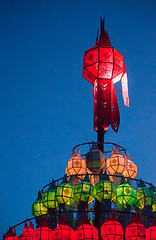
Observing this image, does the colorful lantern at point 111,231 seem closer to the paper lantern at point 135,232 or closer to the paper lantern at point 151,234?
the paper lantern at point 135,232

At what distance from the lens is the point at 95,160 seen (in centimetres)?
1042

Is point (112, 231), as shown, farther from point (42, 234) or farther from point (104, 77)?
point (104, 77)

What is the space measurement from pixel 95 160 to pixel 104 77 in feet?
9.32

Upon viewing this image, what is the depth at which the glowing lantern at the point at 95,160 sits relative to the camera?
410 inches

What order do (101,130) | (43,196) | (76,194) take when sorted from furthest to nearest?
(101,130), (43,196), (76,194)

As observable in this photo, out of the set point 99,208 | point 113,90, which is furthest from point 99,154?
point 113,90

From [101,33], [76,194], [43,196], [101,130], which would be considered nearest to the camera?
[76,194]

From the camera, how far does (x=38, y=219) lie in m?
10.2

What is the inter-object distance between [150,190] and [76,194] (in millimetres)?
2067

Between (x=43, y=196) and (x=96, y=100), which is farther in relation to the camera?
(x=96, y=100)

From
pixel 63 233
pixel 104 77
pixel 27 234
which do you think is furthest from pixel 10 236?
pixel 104 77

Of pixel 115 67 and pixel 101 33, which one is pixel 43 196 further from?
pixel 101 33

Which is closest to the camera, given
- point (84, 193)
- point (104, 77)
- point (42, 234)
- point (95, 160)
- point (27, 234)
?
point (42, 234)

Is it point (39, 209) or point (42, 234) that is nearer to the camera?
point (42, 234)
